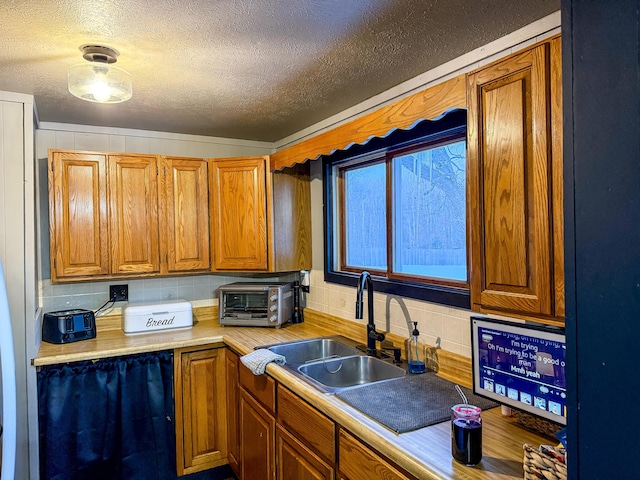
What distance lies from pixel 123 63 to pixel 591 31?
187 centimetres

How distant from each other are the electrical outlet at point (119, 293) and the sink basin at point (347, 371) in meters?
1.53

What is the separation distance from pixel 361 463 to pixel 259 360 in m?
0.81

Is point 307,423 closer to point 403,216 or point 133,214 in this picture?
point 403,216

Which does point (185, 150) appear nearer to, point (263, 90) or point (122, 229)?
point (122, 229)

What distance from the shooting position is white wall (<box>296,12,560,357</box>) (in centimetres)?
174

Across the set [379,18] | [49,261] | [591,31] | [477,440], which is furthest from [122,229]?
[591,31]

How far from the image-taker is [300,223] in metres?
3.13

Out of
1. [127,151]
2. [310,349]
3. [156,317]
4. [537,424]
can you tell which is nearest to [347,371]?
[310,349]

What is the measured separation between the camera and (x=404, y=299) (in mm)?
2297

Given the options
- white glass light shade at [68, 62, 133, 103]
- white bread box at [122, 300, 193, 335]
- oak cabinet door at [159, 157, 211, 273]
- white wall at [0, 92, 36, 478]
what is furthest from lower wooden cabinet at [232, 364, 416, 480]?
white glass light shade at [68, 62, 133, 103]

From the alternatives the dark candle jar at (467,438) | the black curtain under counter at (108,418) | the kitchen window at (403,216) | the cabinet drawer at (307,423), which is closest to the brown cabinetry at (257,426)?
the cabinet drawer at (307,423)

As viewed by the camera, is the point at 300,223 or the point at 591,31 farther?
the point at 300,223

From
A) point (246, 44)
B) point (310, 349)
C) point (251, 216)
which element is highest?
point (246, 44)

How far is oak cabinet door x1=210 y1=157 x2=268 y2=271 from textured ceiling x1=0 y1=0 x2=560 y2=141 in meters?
0.49
